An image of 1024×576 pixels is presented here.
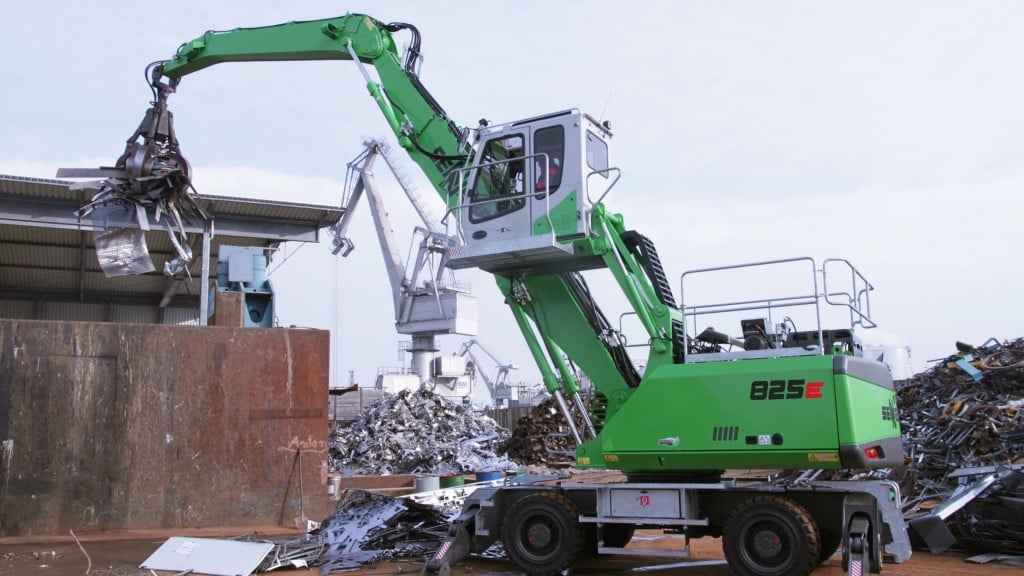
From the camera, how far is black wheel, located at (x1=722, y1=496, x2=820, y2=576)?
7.91 meters

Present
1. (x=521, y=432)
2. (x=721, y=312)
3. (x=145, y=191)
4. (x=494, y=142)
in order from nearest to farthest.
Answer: (x=721, y=312)
(x=494, y=142)
(x=145, y=191)
(x=521, y=432)

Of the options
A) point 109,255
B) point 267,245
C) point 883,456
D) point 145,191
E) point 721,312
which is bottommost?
point 883,456

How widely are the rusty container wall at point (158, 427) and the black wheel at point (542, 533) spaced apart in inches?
199

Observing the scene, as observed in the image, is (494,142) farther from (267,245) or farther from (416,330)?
(416,330)

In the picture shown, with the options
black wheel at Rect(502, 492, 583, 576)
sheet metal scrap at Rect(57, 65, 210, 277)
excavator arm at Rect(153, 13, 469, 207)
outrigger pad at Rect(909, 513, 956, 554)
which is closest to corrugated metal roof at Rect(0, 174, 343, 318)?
sheet metal scrap at Rect(57, 65, 210, 277)

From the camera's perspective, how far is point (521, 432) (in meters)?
25.0

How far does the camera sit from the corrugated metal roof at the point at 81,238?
21188mm

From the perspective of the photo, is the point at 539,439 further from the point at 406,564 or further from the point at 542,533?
the point at 542,533

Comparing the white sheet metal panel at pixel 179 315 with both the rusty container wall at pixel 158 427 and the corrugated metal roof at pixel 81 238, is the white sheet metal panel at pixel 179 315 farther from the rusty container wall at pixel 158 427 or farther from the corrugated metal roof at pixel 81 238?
the rusty container wall at pixel 158 427

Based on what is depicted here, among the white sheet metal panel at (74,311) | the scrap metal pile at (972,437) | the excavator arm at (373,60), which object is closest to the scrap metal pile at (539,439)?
the scrap metal pile at (972,437)

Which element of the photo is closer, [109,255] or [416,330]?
[109,255]

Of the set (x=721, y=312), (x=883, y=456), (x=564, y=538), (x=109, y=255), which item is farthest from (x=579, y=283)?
(x=109, y=255)

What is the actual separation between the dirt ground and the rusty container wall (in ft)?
2.05

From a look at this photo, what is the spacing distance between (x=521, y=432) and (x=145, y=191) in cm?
1434
